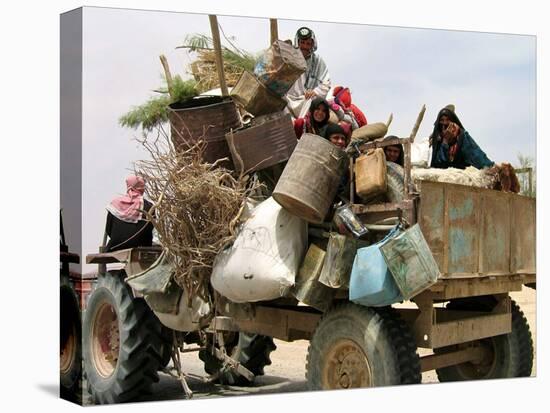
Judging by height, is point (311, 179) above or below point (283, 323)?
above

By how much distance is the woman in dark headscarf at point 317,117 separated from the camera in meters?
8.01

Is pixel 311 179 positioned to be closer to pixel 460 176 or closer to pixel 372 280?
pixel 372 280

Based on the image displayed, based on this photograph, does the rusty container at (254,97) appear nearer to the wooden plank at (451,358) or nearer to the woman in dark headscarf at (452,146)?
the woman in dark headscarf at (452,146)

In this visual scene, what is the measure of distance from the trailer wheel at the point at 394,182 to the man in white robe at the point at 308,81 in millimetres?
1635

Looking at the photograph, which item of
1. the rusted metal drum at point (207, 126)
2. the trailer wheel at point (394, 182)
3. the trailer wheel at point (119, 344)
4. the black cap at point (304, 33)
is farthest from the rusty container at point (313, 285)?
the black cap at point (304, 33)

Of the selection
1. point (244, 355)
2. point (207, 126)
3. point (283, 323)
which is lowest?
point (244, 355)

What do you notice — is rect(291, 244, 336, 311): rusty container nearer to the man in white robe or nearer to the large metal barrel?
the large metal barrel

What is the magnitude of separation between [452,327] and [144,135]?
3.04 meters

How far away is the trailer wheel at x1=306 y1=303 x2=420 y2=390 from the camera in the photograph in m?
6.79

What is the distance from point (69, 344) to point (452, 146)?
161 inches

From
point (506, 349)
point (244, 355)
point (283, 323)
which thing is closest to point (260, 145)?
point (283, 323)

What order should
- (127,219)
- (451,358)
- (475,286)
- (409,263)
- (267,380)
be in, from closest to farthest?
1. (409,263)
2. (475,286)
3. (451,358)
4. (127,219)
5. (267,380)

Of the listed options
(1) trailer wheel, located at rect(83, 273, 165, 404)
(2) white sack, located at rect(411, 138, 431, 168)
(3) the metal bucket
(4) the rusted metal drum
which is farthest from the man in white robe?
(1) trailer wheel, located at rect(83, 273, 165, 404)

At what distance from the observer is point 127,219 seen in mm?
8953
